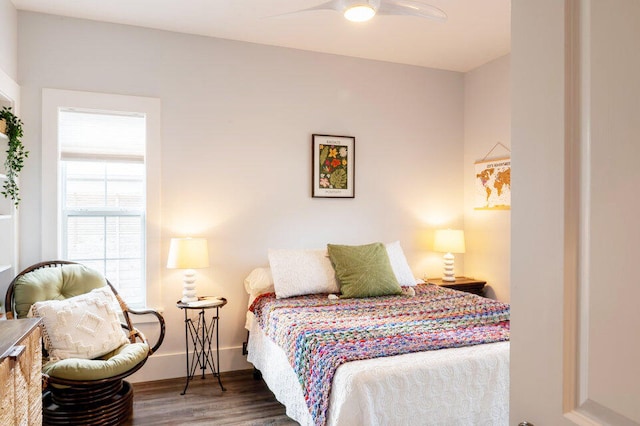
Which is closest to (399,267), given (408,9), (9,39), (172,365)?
(172,365)

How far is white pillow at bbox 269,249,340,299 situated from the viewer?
351 cm

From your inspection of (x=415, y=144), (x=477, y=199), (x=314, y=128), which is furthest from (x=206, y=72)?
(x=477, y=199)

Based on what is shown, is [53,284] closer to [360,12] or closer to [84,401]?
[84,401]

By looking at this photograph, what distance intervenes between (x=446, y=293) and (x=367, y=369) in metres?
1.86

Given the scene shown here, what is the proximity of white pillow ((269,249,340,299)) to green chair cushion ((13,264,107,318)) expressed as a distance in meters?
1.29

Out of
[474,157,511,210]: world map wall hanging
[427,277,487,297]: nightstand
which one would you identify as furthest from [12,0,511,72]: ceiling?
[427,277,487,297]: nightstand

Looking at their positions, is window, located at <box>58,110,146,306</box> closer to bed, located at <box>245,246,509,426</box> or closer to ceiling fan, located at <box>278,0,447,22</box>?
bed, located at <box>245,246,509,426</box>

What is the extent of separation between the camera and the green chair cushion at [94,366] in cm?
254

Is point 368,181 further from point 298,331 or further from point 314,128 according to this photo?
point 298,331

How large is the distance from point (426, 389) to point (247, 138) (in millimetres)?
2676

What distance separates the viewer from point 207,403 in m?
3.19

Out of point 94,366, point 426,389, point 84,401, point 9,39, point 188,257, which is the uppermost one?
point 9,39

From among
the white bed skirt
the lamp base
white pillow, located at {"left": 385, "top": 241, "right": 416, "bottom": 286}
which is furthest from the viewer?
white pillow, located at {"left": 385, "top": 241, "right": 416, "bottom": 286}

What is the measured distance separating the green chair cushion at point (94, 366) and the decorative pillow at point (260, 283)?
1.06m
